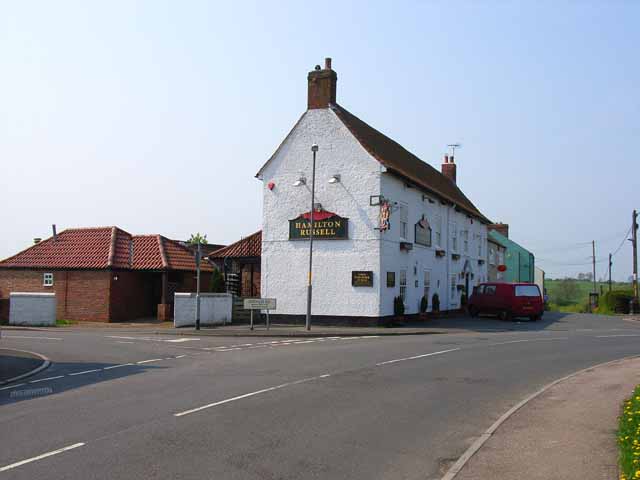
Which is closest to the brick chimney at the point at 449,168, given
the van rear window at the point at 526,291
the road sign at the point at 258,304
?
the van rear window at the point at 526,291

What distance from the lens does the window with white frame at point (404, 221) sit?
31.7 meters

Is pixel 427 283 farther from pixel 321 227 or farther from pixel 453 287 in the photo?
pixel 321 227

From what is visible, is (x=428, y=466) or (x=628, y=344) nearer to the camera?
(x=428, y=466)

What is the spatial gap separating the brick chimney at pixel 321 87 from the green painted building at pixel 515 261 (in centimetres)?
4284

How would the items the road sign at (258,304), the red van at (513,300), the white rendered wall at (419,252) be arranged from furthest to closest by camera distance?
1. the red van at (513,300)
2. the white rendered wall at (419,252)
3. the road sign at (258,304)

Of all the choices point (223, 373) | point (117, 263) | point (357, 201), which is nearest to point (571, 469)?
point (223, 373)

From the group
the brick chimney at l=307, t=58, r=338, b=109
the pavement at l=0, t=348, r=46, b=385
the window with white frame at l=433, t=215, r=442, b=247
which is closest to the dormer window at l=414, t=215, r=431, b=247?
the window with white frame at l=433, t=215, r=442, b=247

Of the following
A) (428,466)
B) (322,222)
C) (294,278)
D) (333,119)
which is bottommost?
(428,466)

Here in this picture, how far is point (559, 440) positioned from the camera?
8.23 meters

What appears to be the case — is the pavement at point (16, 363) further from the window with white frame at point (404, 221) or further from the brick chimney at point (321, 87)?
the window with white frame at point (404, 221)

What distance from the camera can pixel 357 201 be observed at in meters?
29.5

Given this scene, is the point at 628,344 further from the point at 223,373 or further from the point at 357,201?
the point at 223,373

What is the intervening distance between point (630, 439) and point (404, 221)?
24.8m

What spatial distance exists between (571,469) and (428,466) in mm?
1462
